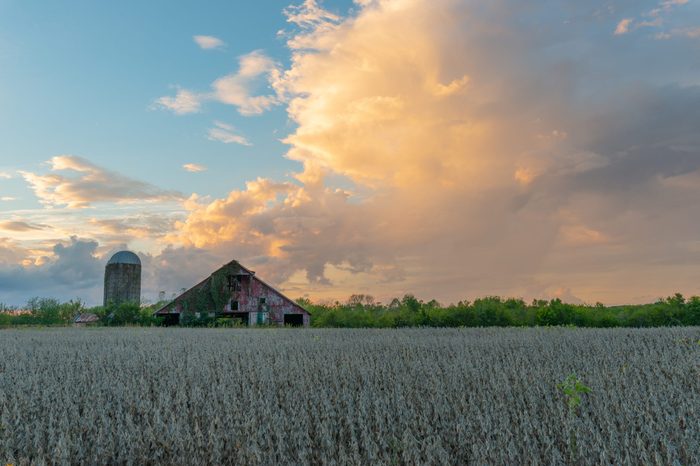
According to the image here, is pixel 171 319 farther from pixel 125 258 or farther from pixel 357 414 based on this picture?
pixel 357 414

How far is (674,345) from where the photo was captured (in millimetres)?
10938

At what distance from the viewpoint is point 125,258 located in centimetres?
4369

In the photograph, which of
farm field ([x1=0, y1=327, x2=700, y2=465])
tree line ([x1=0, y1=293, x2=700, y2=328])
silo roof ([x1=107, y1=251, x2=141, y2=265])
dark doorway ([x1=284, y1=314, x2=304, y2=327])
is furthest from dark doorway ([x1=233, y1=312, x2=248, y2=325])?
farm field ([x1=0, y1=327, x2=700, y2=465])

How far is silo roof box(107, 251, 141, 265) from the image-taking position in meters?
43.4

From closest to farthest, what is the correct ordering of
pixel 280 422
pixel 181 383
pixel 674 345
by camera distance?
1. pixel 280 422
2. pixel 181 383
3. pixel 674 345

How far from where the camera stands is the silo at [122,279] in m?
42.8

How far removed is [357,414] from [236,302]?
99.6 feet

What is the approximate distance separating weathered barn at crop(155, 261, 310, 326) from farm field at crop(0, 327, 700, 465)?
24.9 metres

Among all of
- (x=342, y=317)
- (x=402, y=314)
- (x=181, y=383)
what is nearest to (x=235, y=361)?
(x=181, y=383)

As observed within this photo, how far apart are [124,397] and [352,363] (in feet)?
10.4

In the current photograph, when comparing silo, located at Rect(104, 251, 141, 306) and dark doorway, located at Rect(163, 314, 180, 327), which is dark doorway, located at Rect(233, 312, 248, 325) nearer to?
dark doorway, located at Rect(163, 314, 180, 327)

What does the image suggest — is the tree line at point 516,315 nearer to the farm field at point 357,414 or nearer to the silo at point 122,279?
the farm field at point 357,414

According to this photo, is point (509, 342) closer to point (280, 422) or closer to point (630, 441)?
point (630, 441)

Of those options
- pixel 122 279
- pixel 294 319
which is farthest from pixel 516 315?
pixel 122 279
